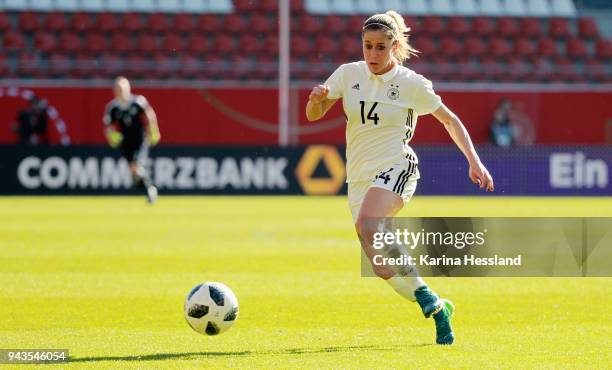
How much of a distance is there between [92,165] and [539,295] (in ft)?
56.9

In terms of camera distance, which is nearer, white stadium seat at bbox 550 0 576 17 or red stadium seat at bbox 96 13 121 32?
red stadium seat at bbox 96 13 121 32

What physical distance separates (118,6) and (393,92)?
25.1m

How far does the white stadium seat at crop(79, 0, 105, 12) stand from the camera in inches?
1256

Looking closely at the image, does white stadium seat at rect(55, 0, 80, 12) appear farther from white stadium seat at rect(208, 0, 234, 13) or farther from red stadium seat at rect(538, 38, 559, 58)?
red stadium seat at rect(538, 38, 559, 58)

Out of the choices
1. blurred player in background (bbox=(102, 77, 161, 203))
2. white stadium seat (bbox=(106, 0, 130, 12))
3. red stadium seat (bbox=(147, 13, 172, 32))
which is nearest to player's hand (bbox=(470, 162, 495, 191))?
blurred player in background (bbox=(102, 77, 161, 203))

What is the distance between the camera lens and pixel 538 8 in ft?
111

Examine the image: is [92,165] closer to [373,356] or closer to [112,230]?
[112,230]

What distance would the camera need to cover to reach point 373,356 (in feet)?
23.7

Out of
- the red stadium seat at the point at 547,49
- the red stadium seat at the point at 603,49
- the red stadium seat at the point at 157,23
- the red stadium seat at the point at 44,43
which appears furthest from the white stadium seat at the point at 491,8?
the red stadium seat at the point at 44,43

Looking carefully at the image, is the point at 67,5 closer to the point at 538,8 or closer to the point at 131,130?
the point at 131,130

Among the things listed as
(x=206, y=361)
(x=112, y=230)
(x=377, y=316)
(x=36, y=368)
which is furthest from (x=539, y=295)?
(x=112, y=230)

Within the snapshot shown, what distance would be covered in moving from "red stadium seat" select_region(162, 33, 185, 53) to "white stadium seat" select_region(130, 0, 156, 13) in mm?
1043

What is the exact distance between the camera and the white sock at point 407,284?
7707mm

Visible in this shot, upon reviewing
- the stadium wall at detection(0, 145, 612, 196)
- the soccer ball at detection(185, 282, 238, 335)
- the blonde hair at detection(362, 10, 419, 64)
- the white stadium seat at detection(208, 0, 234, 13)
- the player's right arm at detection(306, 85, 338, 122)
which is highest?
the blonde hair at detection(362, 10, 419, 64)
